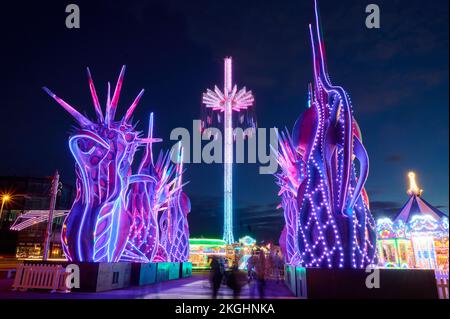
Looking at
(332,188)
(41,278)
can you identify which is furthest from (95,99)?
(332,188)

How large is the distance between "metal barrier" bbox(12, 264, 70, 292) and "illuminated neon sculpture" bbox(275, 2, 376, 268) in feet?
29.2

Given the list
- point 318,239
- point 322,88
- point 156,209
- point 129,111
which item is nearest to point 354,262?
point 318,239

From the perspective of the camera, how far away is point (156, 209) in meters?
19.7

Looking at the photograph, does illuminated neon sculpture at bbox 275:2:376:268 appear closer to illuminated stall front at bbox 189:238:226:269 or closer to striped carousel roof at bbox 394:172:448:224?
striped carousel roof at bbox 394:172:448:224

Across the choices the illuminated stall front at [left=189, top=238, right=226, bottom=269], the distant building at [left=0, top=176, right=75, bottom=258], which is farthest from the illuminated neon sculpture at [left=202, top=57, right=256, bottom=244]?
the distant building at [left=0, top=176, right=75, bottom=258]

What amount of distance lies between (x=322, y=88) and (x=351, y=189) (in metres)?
4.32

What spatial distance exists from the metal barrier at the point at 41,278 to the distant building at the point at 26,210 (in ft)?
132

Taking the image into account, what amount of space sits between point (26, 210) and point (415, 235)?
5378 cm

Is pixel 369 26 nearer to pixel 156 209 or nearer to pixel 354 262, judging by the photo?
pixel 354 262

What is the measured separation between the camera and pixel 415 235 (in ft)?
66.2

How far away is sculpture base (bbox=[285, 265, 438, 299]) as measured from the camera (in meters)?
8.59

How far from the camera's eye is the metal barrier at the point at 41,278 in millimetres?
10736

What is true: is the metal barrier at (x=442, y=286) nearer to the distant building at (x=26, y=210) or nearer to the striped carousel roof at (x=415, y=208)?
the striped carousel roof at (x=415, y=208)
